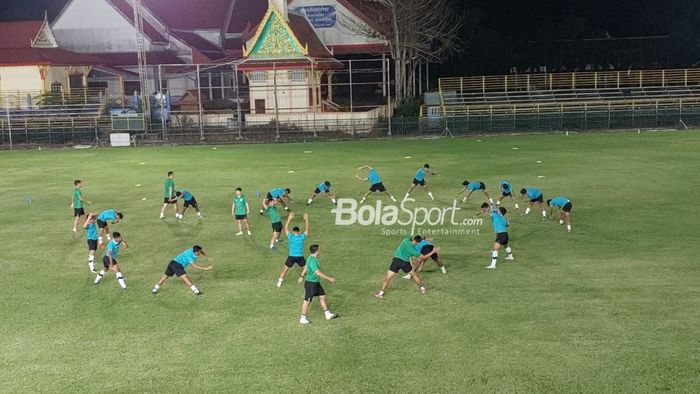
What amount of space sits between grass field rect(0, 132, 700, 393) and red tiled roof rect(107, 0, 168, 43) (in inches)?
1579

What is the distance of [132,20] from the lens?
64438mm

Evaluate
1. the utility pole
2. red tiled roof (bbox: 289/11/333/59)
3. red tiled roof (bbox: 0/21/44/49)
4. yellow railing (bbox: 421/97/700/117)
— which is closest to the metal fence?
yellow railing (bbox: 421/97/700/117)

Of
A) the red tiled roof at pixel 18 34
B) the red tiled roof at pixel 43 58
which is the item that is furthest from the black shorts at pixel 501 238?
the red tiled roof at pixel 18 34

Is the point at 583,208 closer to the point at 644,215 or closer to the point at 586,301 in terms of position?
the point at 644,215

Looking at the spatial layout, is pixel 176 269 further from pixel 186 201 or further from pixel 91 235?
pixel 186 201

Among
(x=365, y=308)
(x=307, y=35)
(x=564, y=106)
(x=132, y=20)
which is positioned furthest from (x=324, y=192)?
(x=132, y=20)

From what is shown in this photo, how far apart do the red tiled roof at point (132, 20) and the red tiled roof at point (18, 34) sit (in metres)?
7.10

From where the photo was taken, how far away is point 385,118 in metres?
48.5

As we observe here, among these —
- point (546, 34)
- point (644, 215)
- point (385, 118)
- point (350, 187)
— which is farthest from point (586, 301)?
point (546, 34)

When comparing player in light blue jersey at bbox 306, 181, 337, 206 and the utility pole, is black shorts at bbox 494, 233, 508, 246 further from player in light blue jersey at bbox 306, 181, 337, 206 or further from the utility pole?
the utility pole

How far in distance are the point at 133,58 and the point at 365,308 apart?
5364cm

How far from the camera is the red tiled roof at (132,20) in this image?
211 ft

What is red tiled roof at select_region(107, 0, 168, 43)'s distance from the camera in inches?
2530

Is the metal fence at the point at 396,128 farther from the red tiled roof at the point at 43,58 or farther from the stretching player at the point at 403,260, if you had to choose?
the stretching player at the point at 403,260
